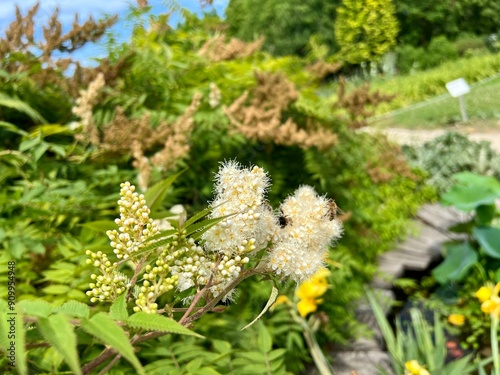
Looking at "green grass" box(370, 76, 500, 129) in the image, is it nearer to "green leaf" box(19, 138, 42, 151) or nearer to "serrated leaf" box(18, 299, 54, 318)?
"green leaf" box(19, 138, 42, 151)

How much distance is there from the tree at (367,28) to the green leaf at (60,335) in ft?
53.0

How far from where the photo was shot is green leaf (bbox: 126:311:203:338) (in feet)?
1.12

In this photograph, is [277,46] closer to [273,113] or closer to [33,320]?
[273,113]

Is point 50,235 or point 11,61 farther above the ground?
point 11,61

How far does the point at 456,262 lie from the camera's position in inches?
93.4

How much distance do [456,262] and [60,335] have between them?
2.28 metres

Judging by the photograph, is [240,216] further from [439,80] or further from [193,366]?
[439,80]

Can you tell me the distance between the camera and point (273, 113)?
58.9 inches

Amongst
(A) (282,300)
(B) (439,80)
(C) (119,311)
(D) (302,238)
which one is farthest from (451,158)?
(B) (439,80)

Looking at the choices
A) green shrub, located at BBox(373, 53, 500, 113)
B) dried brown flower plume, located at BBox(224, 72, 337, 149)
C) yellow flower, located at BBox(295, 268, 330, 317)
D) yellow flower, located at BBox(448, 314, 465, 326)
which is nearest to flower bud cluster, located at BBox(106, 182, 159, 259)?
dried brown flower plume, located at BBox(224, 72, 337, 149)

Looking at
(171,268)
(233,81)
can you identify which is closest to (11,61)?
(233,81)

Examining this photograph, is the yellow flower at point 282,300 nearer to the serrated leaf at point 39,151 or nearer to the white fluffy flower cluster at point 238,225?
the serrated leaf at point 39,151

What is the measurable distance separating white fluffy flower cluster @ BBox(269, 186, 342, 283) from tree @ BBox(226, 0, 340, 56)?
17.8 metres

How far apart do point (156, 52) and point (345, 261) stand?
0.90 m
